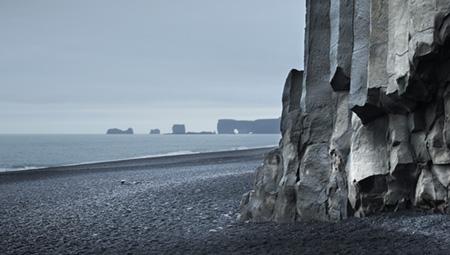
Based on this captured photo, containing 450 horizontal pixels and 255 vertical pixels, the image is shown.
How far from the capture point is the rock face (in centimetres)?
1241

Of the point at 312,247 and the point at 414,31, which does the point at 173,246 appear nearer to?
the point at 312,247

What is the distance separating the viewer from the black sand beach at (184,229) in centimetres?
1155

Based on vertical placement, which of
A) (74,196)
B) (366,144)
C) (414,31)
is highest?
(414,31)

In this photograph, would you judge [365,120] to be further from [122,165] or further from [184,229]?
[122,165]

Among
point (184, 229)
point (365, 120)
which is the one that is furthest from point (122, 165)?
point (365, 120)

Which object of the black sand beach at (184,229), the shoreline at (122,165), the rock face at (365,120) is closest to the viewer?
the black sand beach at (184,229)

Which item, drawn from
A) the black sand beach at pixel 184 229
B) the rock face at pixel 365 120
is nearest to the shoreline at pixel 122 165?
the black sand beach at pixel 184 229

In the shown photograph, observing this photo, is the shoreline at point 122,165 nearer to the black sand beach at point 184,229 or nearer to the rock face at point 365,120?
the black sand beach at point 184,229

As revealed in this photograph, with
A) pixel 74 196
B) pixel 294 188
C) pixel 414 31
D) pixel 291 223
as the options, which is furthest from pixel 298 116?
pixel 74 196

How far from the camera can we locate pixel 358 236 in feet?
39.4

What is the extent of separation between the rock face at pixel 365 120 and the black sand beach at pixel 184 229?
34.9 inches

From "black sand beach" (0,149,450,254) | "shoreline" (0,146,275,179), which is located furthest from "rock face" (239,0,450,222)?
"shoreline" (0,146,275,179)

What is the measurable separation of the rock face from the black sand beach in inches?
34.9

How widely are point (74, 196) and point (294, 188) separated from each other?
15.4 meters
